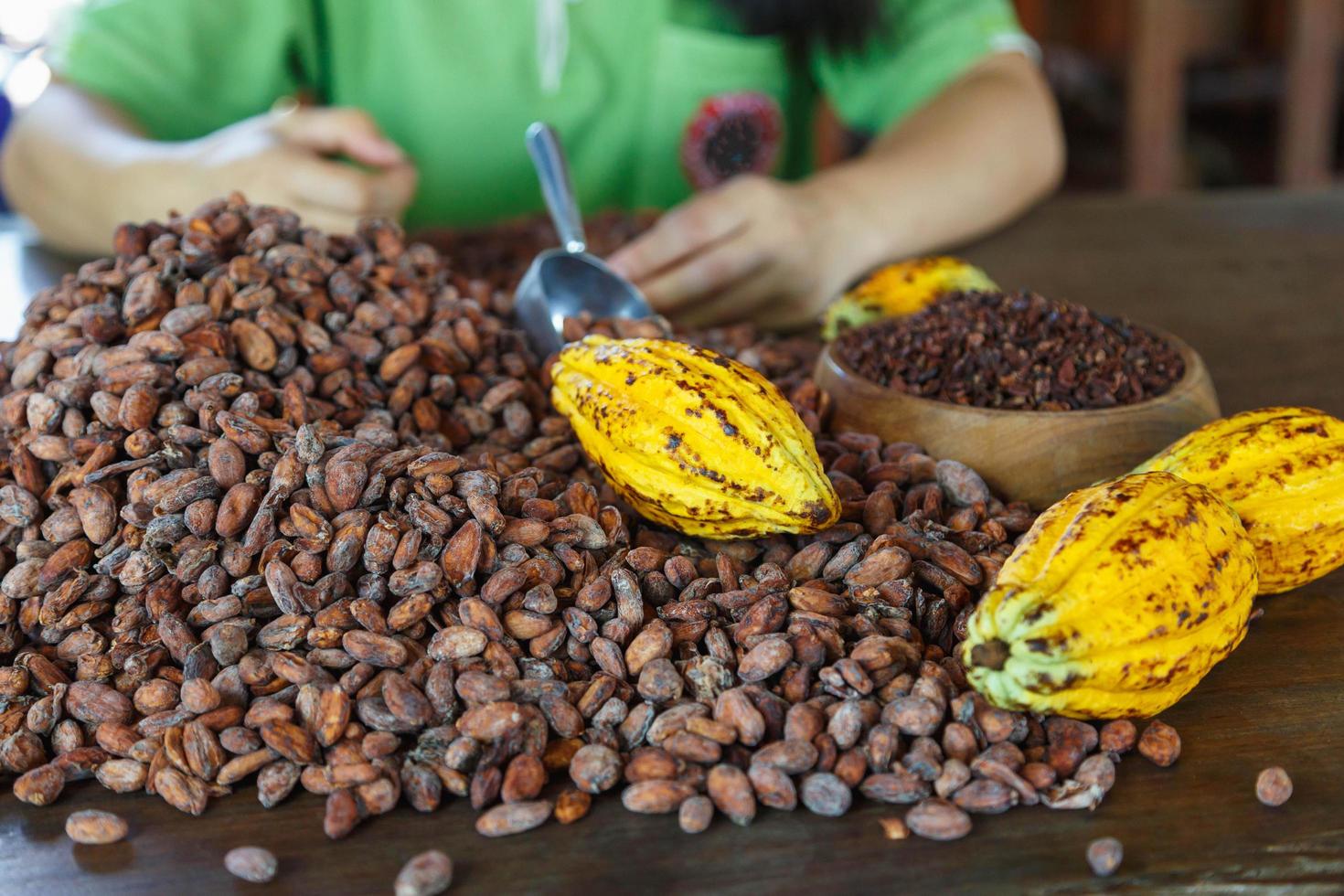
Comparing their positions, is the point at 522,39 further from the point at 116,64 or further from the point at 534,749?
the point at 534,749

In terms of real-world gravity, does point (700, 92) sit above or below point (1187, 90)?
Result: above

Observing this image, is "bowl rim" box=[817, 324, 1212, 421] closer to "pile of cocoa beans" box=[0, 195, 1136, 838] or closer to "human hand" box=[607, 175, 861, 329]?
"pile of cocoa beans" box=[0, 195, 1136, 838]

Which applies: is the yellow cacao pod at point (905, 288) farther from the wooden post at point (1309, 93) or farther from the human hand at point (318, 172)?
the wooden post at point (1309, 93)

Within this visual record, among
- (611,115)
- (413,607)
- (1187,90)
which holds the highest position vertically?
(413,607)

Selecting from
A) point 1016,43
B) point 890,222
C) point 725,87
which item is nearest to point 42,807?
point 890,222

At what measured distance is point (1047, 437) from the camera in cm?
73

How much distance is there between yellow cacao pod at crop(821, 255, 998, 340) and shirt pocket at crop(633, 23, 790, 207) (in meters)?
0.75

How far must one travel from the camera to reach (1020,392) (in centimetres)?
76

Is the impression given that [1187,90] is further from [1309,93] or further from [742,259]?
[742,259]

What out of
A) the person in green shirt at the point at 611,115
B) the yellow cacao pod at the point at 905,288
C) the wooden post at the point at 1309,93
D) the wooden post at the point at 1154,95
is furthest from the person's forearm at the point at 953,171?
the wooden post at the point at 1309,93

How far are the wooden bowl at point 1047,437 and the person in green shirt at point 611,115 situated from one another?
0.44 m

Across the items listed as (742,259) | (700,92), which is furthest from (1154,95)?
(742,259)

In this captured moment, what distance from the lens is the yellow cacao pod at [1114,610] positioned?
50cm

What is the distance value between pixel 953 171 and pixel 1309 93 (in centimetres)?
182
